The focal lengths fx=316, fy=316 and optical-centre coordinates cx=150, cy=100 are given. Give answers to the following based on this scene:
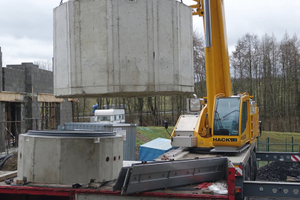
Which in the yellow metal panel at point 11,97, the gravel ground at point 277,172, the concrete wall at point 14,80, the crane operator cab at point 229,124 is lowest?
the gravel ground at point 277,172

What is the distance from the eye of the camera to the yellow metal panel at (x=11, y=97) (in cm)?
1812

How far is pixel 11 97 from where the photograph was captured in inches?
750

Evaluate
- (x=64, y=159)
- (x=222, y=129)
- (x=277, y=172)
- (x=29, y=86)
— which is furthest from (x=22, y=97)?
(x=277, y=172)

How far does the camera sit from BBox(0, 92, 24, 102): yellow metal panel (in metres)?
18.1

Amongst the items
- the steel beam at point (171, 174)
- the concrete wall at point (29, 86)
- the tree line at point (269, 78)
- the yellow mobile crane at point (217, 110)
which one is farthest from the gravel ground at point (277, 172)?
the tree line at point (269, 78)

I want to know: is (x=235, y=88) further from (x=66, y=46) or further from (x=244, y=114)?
(x=66, y=46)

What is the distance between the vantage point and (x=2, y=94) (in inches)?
711

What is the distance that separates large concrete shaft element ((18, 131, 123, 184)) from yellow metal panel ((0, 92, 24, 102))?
41.9 feet

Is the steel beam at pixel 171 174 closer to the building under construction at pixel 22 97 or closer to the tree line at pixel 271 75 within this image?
the building under construction at pixel 22 97

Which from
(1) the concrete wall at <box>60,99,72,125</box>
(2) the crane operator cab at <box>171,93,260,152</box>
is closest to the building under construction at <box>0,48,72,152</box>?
(1) the concrete wall at <box>60,99,72,125</box>

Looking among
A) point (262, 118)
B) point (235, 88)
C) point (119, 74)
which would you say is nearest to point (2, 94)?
point (119, 74)

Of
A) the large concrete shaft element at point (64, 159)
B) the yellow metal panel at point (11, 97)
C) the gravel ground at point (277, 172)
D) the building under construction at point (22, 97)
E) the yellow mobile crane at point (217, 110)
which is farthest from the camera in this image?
the building under construction at point (22, 97)

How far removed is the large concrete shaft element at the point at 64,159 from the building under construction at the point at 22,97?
1259 cm

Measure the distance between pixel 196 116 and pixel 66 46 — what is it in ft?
26.0
